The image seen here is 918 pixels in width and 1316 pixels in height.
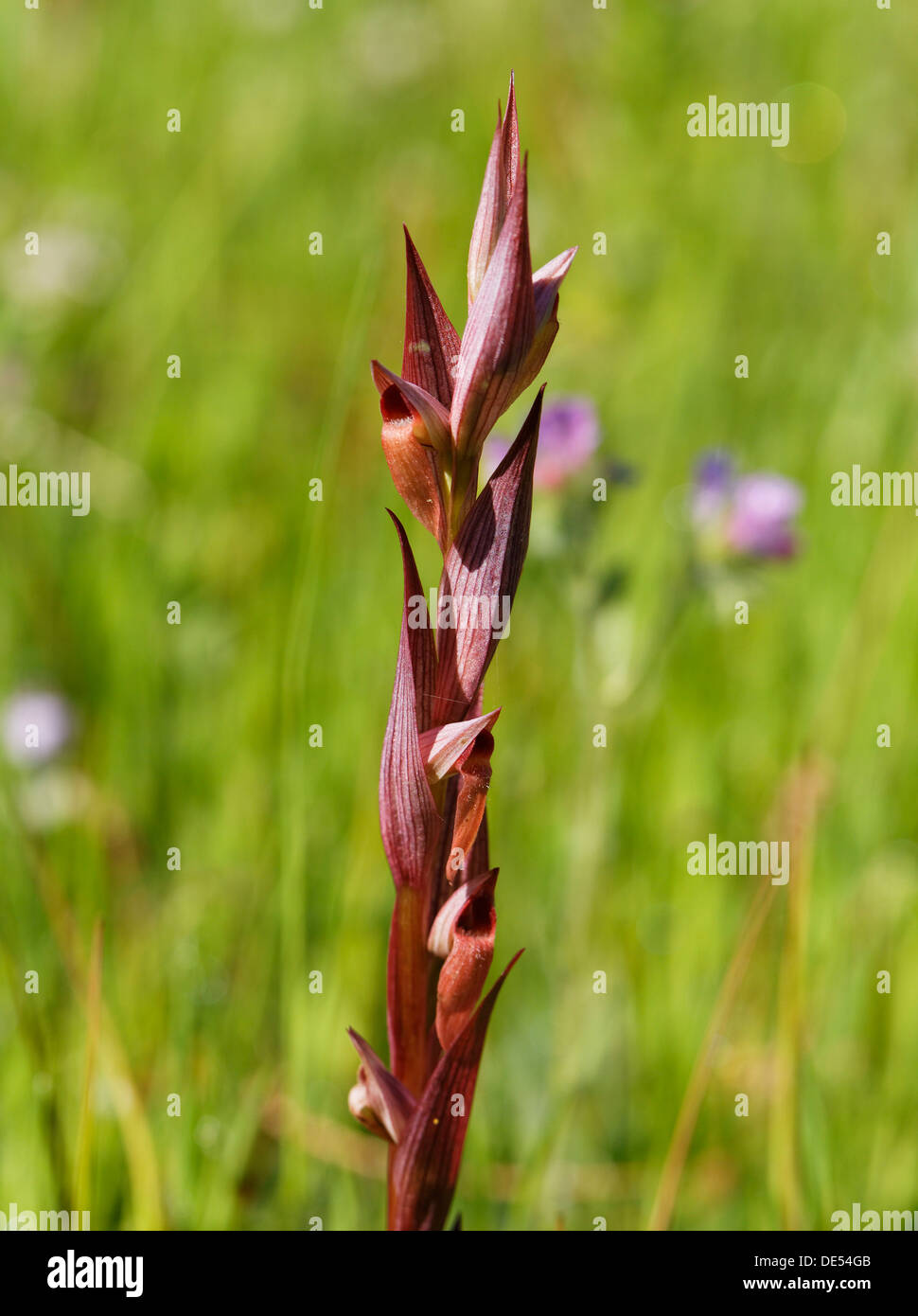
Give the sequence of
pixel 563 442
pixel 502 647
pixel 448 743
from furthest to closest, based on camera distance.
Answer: pixel 502 647, pixel 563 442, pixel 448 743

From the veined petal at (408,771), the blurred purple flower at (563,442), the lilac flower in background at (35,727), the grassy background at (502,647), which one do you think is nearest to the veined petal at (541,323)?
the veined petal at (408,771)

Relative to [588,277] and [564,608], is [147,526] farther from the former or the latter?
[588,277]

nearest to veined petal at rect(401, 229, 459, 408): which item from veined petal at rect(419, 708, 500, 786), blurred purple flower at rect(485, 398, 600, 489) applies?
veined petal at rect(419, 708, 500, 786)

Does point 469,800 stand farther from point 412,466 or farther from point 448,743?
point 412,466

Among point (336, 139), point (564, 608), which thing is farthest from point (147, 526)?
point (336, 139)

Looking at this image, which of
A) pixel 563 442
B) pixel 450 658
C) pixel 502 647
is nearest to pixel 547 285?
pixel 450 658
